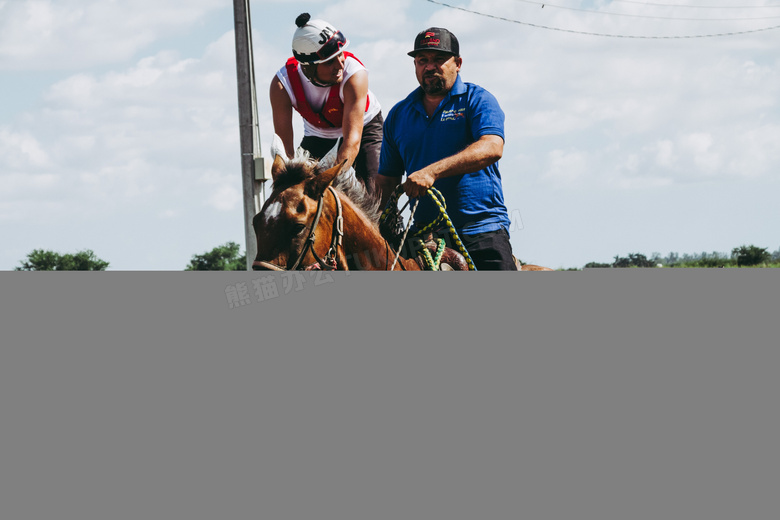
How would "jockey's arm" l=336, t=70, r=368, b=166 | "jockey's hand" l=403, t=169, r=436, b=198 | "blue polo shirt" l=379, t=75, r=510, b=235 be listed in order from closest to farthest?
"jockey's hand" l=403, t=169, r=436, b=198 < "blue polo shirt" l=379, t=75, r=510, b=235 < "jockey's arm" l=336, t=70, r=368, b=166

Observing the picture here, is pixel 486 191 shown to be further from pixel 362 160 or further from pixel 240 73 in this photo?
pixel 240 73

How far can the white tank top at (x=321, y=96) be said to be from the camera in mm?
4895

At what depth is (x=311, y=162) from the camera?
3996 mm

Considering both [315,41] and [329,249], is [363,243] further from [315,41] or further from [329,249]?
[315,41]

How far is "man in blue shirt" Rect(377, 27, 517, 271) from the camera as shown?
4398 millimetres

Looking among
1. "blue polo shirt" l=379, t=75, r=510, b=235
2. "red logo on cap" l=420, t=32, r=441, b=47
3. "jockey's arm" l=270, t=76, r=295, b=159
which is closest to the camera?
"red logo on cap" l=420, t=32, r=441, b=47

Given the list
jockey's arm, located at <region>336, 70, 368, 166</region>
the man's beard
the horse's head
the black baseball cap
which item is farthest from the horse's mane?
the black baseball cap

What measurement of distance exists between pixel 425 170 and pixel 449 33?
942 mm

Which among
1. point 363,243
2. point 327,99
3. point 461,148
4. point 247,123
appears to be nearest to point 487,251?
point 461,148

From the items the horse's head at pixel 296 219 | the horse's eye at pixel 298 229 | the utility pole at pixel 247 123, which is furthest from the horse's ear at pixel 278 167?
the utility pole at pixel 247 123

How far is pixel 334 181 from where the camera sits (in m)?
4.18

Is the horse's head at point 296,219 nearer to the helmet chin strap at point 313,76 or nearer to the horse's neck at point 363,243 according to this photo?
the horse's neck at point 363,243

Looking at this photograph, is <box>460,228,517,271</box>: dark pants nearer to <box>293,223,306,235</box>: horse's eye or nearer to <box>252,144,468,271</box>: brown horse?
<box>252,144,468,271</box>: brown horse

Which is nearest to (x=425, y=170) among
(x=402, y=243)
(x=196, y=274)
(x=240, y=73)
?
(x=402, y=243)
